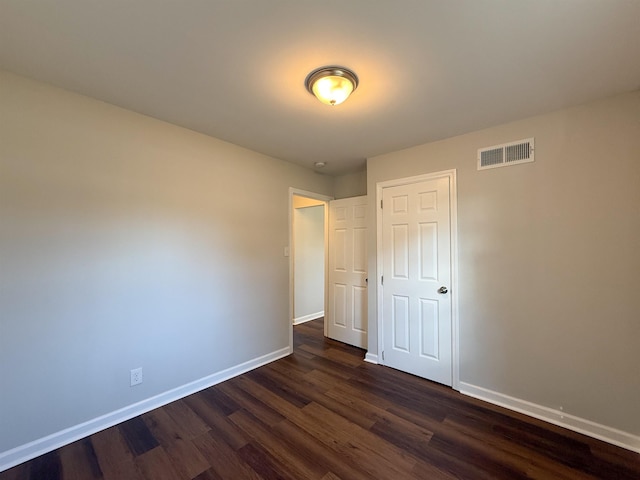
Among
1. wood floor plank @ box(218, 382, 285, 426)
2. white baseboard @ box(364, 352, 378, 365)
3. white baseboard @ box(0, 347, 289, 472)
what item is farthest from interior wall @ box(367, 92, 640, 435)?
white baseboard @ box(0, 347, 289, 472)

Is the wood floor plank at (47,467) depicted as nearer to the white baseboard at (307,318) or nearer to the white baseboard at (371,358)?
the white baseboard at (371,358)

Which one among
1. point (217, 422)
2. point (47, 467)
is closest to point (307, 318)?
point (217, 422)

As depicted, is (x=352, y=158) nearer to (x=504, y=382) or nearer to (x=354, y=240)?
(x=354, y=240)

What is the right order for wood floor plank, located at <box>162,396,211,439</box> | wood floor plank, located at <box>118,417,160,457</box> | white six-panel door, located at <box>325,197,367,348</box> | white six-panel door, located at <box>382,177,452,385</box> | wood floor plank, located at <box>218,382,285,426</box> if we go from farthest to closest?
white six-panel door, located at <box>325,197,367,348</box>, white six-panel door, located at <box>382,177,452,385</box>, wood floor plank, located at <box>218,382,285,426</box>, wood floor plank, located at <box>162,396,211,439</box>, wood floor plank, located at <box>118,417,160,457</box>

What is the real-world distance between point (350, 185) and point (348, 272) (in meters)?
1.28

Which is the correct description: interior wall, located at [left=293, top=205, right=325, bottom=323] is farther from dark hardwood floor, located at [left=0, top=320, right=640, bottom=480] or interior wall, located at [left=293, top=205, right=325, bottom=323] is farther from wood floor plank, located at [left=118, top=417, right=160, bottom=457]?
wood floor plank, located at [left=118, top=417, right=160, bottom=457]

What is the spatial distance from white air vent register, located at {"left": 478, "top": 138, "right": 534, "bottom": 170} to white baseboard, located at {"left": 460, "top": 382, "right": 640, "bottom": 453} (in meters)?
2.01

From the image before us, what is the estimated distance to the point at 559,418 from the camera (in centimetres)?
206

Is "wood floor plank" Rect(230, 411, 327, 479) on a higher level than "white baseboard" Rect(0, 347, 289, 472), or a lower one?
lower

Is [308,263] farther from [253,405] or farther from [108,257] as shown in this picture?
[108,257]

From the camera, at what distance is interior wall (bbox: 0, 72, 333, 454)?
5.62ft

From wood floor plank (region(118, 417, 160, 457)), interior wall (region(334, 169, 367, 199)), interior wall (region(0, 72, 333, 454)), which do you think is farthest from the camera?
interior wall (region(334, 169, 367, 199))

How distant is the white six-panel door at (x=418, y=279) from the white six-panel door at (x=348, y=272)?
0.54m

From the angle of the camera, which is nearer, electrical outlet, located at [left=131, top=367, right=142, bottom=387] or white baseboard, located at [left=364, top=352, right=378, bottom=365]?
electrical outlet, located at [left=131, top=367, right=142, bottom=387]
